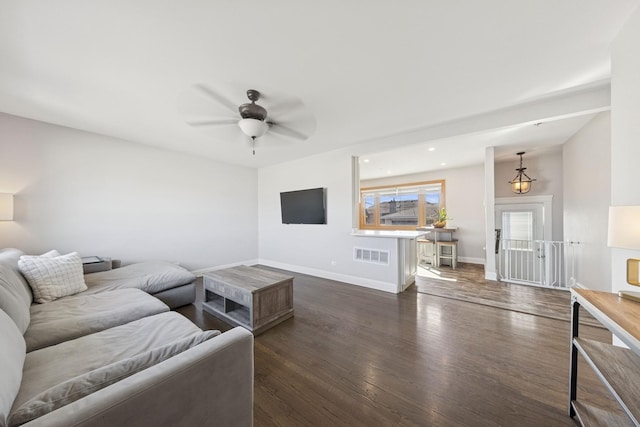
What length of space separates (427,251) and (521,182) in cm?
237

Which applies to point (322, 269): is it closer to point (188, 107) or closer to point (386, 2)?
point (188, 107)

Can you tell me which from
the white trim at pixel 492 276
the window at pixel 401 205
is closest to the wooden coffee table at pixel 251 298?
the white trim at pixel 492 276

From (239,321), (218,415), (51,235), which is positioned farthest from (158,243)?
(218,415)

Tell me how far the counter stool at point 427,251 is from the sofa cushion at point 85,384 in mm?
5275

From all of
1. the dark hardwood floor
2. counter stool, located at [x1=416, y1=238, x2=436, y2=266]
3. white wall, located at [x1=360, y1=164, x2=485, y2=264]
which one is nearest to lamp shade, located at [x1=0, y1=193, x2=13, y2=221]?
the dark hardwood floor

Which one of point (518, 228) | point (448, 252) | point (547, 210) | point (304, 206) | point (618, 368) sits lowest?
point (448, 252)

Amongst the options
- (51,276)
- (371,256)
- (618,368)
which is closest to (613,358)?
(618,368)

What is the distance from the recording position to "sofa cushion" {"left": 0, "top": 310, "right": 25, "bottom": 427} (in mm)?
720

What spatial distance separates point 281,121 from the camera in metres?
2.51

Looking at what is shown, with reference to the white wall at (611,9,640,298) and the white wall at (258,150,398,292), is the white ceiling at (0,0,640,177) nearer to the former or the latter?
the white wall at (611,9,640,298)

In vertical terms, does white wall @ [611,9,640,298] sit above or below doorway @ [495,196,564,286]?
above

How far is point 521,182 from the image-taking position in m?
4.51

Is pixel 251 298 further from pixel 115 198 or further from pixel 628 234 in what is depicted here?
pixel 115 198

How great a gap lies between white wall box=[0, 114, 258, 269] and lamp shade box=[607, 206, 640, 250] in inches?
210
